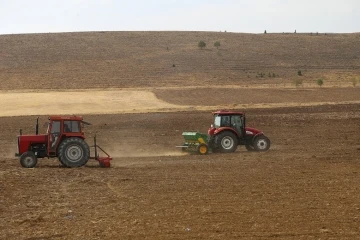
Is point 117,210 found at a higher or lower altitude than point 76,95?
lower

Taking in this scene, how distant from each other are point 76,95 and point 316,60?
1498 inches

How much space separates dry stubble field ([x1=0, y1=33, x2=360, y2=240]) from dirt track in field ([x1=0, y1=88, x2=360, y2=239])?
0.07ft

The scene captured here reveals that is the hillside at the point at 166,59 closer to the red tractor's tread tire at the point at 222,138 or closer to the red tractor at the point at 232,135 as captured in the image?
the red tractor at the point at 232,135

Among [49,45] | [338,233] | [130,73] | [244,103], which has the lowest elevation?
[338,233]

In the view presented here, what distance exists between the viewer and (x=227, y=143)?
25.4m

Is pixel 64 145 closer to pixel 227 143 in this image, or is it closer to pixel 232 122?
pixel 227 143

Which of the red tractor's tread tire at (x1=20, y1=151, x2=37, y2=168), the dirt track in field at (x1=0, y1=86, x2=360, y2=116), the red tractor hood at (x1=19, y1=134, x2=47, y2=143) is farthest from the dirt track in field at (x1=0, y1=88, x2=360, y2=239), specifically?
the dirt track in field at (x1=0, y1=86, x2=360, y2=116)

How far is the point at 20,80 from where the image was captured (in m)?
65.1

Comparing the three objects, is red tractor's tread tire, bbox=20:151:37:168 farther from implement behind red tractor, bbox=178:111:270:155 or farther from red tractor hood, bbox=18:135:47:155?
implement behind red tractor, bbox=178:111:270:155

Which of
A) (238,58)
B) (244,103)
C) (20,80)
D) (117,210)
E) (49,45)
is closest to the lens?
(117,210)

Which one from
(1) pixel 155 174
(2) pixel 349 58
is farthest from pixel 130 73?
(1) pixel 155 174

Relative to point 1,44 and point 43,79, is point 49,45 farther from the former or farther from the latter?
point 43,79

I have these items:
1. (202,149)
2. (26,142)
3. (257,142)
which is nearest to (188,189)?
(26,142)

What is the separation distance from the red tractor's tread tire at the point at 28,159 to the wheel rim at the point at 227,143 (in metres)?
7.74
